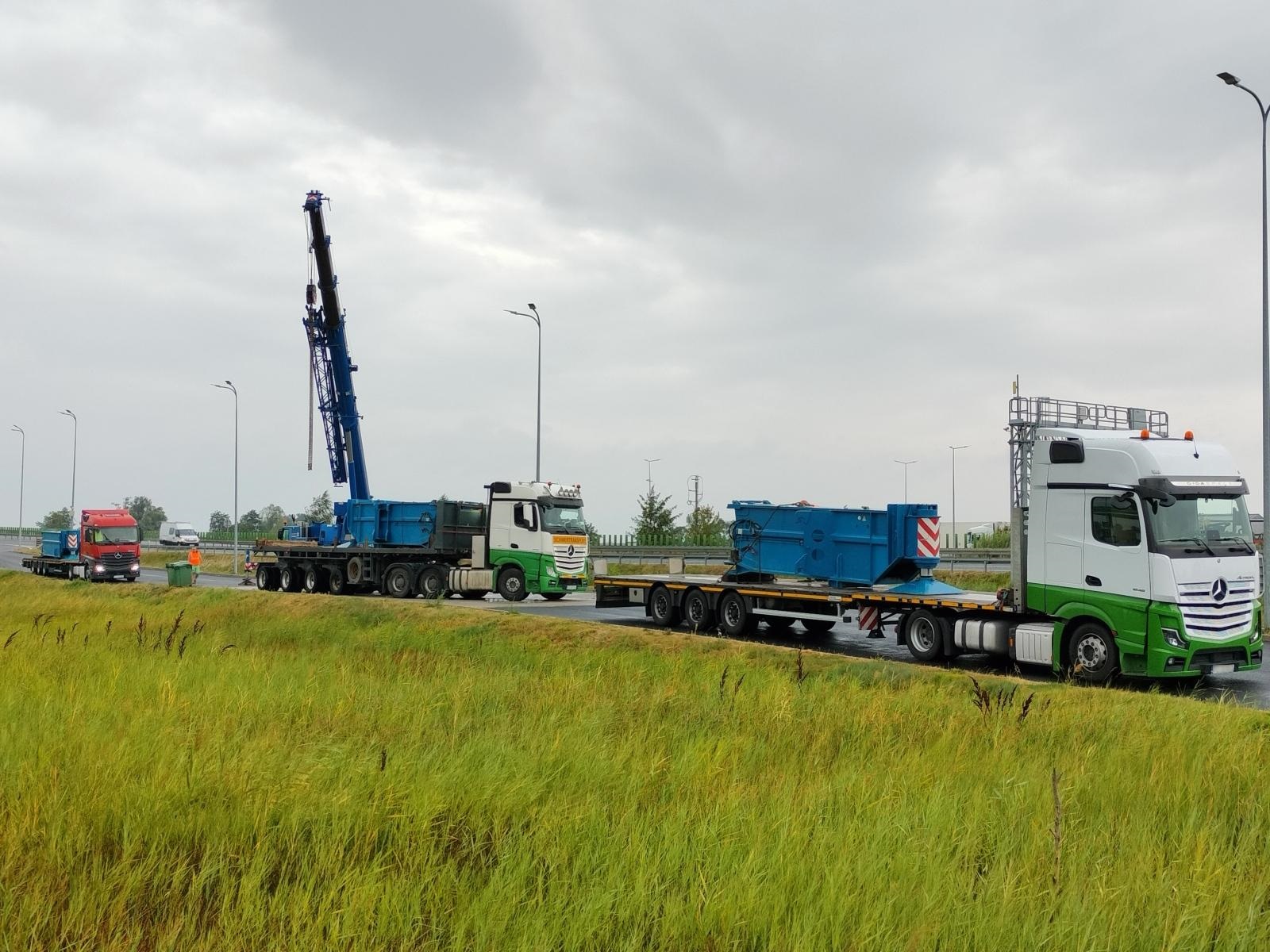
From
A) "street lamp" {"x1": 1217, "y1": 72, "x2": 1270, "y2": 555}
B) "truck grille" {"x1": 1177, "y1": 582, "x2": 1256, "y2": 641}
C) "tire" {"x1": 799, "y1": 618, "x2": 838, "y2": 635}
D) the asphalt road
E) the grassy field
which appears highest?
"street lamp" {"x1": 1217, "y1": 72, "x2": 1270, "y2": 555}

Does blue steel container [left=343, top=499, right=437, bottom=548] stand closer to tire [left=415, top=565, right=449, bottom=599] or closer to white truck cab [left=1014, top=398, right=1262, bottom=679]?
tire [left=415, top=565, right=449, bottom=599]

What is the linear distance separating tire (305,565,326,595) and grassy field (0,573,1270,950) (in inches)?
859

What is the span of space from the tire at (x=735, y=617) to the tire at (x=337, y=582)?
48.5ft

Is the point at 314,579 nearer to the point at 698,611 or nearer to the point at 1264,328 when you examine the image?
the point at 698,611

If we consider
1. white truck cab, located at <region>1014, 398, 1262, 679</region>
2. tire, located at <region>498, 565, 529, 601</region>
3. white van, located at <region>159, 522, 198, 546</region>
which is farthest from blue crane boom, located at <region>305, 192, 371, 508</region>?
white van, located at <region>159, 522, 198, 546</region>

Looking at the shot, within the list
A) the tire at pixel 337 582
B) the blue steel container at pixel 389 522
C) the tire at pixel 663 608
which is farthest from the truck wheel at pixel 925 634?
the tire at pixel 337 582

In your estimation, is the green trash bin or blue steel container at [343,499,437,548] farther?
the green trash bin

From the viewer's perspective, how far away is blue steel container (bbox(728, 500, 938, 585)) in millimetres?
16844

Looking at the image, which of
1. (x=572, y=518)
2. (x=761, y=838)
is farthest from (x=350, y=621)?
(x=761, y=838)

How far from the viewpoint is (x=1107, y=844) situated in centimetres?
502

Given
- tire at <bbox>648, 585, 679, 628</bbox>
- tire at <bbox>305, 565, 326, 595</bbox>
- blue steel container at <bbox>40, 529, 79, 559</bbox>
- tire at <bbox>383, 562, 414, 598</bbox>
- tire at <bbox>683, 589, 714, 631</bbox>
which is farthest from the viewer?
blue steel container at <bbox>40, 529, 79, 559</bbox>

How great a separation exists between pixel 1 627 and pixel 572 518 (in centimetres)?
1393

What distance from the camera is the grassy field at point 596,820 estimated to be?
386cm

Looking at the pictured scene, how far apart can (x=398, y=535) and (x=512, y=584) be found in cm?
490
